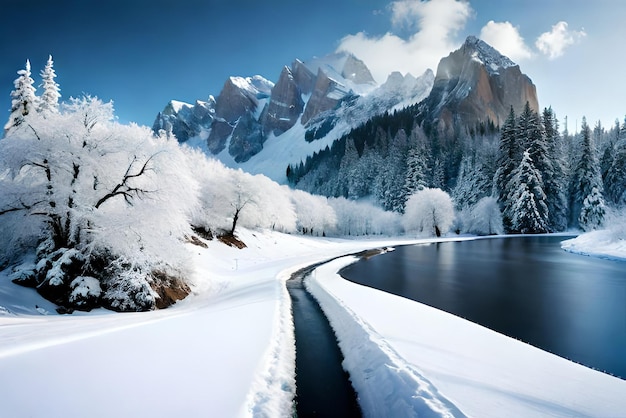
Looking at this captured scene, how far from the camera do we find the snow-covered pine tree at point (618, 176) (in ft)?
215

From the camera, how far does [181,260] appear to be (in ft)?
57.9

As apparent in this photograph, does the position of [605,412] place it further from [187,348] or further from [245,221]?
[245,221]

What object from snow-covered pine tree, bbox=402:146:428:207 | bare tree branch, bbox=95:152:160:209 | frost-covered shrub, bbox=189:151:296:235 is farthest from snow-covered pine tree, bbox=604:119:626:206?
bare tree branch, bbox=95:152:160:209

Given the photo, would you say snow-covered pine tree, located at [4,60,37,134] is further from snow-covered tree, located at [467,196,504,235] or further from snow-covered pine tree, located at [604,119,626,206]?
snow-covered pine tree, located at [604,119,626,206]

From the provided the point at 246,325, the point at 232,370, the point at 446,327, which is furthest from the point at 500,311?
the point at 232,370

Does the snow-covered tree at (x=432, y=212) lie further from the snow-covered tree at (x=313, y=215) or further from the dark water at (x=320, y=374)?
the dark water at (x=320, y=374)

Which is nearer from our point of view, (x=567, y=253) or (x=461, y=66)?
(x=567, y=253)

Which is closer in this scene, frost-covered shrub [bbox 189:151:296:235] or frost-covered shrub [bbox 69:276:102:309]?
frost-covered shrub [bbox 69:276:102:309]

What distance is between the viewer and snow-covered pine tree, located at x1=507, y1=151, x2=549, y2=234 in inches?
2655

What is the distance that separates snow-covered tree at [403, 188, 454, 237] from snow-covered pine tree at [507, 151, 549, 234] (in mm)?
13201

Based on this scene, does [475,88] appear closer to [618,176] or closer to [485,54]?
[485,54]

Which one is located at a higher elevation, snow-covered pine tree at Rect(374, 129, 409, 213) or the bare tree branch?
snow-covered pine tree at Rect(374, 129, 409, 213)

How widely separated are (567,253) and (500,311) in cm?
3057

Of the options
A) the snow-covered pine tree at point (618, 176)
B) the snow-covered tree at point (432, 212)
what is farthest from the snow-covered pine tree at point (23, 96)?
the snow-covered pine tree at point (618, 176)
